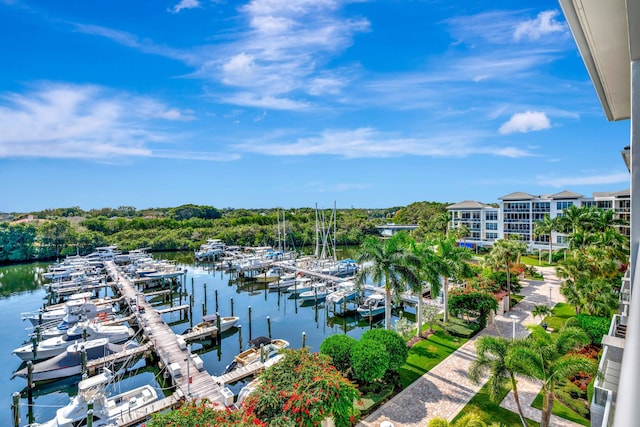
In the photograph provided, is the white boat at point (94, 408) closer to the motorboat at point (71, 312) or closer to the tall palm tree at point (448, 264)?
the motorboat at point (71, 312)

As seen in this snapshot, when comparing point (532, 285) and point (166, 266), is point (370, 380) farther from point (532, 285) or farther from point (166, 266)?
point (166, 266)

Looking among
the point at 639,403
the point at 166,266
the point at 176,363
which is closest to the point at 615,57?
the point at 639,403

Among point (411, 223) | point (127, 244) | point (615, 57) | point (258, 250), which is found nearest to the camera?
point (615, 57)

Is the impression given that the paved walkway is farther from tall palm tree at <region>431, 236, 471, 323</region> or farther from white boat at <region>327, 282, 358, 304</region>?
white boat at <region>327, 282, 358, 304</region>

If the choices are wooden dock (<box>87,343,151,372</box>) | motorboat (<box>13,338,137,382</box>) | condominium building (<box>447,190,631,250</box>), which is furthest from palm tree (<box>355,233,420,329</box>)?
condominium building (<box>447,190,631,250</box>)

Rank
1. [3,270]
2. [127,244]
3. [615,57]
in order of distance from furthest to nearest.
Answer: [127,244], [3,270], [615,57]

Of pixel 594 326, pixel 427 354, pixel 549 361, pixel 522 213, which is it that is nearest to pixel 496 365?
pixel 549 361

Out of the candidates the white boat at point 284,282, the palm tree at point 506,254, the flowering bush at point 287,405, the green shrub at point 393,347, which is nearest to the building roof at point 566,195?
the palm tree at point 506,254
